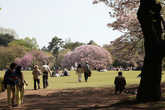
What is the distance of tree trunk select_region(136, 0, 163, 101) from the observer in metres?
11.4

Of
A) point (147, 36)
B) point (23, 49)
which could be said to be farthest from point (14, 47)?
point (147, 36)

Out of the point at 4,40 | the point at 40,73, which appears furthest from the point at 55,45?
the point at 40,73

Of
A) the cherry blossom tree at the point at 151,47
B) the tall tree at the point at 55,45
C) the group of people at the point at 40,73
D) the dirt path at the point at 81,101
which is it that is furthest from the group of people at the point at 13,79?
the tall tree at the point at 55,45

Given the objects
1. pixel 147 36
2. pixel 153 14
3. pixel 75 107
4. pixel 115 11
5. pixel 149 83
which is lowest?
pixel 75 107

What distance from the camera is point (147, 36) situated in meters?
11.7

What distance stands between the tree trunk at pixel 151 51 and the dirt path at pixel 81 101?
673 mm

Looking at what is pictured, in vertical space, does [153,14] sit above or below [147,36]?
above

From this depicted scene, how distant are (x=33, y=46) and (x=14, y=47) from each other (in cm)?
2907

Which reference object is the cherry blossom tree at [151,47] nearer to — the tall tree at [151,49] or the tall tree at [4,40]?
the tall tree at [151,49]

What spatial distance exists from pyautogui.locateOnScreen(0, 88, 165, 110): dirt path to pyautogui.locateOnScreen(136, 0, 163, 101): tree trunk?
673mm

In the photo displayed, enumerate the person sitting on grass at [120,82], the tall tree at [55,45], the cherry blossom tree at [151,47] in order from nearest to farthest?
the cherry blossom tree at [151,47] < the person sitting on grass at [120,82] < the tall tree at [55,45]

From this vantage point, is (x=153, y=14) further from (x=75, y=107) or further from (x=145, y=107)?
Answer: (x=75, y=107)

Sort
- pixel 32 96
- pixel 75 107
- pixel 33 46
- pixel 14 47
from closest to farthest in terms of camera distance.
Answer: pixel 75 107, pixel 32 96, pixel 14 47, pixel 33 46

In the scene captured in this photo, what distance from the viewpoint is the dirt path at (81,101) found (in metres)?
11.7
